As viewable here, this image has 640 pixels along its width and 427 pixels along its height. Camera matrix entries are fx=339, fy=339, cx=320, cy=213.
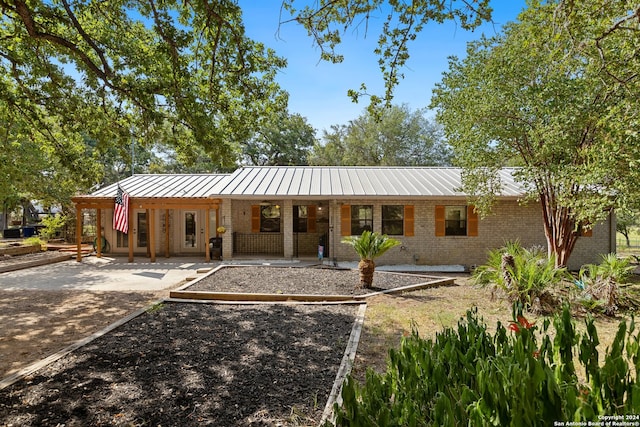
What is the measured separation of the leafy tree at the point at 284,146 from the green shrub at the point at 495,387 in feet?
95.7

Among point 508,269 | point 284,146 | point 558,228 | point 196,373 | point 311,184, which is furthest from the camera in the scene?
point 284,146


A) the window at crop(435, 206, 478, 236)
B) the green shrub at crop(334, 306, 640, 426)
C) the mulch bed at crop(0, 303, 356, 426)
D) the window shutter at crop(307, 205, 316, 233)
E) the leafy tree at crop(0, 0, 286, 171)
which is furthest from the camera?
the window shutter at crop(307, 205, 316, 233)

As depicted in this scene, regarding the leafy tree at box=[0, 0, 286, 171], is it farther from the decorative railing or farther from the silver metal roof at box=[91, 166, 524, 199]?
the decorative railing

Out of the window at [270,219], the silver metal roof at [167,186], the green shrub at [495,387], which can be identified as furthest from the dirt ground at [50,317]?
the window at [270,219]

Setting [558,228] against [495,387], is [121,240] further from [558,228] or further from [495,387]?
[558,228]

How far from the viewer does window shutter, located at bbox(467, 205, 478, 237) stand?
512 inches

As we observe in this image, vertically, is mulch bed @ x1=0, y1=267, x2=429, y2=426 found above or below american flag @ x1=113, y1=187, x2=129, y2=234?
below

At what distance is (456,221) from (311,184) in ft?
19.4

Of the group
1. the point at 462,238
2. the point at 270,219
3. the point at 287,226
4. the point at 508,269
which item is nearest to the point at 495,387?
the point at 508,269

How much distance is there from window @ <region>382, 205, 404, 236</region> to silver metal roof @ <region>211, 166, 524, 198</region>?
2.33ft

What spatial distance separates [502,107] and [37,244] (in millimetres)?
19717

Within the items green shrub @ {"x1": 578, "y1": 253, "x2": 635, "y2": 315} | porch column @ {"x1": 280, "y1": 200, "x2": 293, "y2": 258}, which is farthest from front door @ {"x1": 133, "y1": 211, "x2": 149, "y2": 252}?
green shrub @ {"x1": 578, "y1": 253, "x2": 635, "y2": 315}

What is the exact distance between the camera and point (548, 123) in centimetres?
908

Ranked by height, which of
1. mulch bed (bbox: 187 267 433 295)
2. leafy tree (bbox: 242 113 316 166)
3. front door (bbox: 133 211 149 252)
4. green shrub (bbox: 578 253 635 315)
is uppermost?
leafy tree (bbox: 242 113 316 166)
